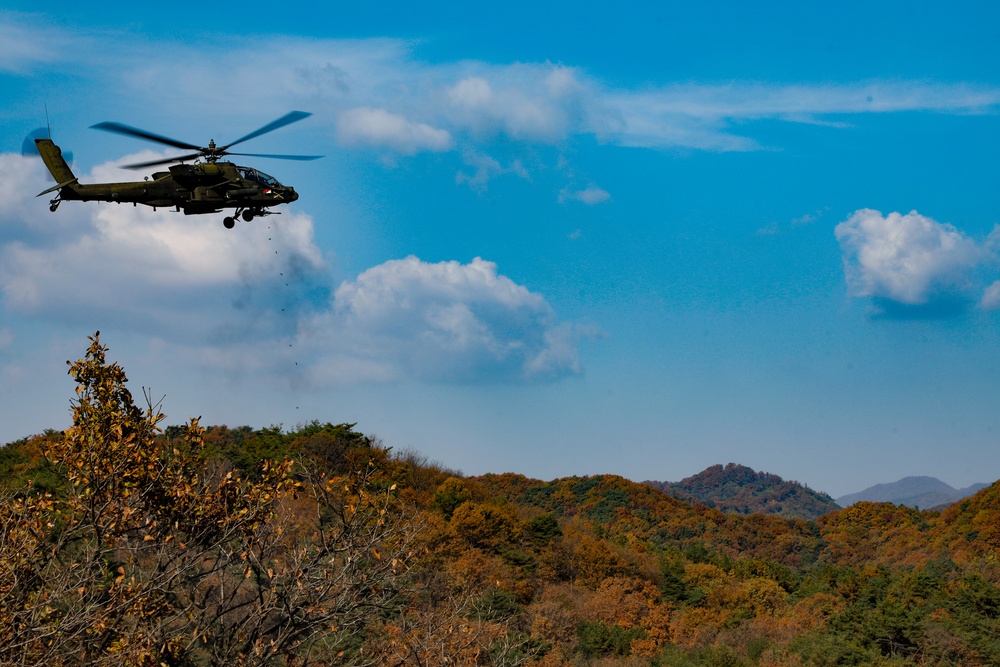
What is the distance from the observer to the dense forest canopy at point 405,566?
9.84 meters

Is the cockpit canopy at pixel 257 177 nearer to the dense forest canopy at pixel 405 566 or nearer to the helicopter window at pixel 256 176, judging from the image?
the helicopter window at pixel 256 176

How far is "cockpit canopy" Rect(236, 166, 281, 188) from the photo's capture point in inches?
936

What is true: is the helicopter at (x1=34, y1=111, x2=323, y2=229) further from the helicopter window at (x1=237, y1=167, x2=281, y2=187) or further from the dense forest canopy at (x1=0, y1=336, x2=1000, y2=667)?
the dense forest canopy at (x1=0, y1=336, x2=1000, y2=667)

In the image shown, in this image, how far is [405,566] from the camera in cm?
1072

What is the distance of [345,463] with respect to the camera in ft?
230

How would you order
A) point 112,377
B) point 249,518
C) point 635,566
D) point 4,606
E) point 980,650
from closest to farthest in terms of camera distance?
point 4,606 → point 249,518 → point 112,377 → point 980,650 → point 635,566

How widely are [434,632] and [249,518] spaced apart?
2489 millimetres

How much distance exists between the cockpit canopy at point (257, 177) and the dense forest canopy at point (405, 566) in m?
6.94

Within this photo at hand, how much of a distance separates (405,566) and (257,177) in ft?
51.0

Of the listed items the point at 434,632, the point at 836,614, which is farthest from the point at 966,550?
the point at 434,632

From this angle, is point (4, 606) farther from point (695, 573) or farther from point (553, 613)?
point (695, 573)

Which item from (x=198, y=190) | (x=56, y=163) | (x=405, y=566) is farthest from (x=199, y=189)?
(x=405, y=566)

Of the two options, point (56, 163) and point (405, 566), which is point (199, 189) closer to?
point (56, 163)

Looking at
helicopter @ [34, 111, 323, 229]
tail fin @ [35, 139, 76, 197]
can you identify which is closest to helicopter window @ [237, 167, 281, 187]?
helicopter @ [34, 111, 323, 229]
